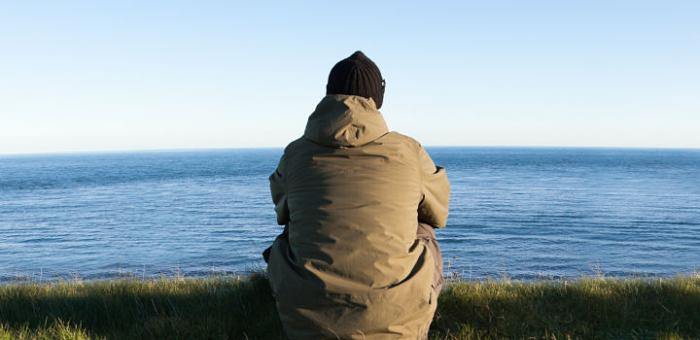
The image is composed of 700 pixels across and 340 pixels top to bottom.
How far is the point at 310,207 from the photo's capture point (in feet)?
9.91

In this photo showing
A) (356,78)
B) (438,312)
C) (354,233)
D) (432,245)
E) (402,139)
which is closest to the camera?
(354,233)

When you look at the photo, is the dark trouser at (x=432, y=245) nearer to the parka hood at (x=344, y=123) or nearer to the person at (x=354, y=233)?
the person at (x=354, y=233)

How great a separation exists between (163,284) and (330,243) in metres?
3.89

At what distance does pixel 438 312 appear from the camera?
462 centimetres

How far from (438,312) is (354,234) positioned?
6.90ft

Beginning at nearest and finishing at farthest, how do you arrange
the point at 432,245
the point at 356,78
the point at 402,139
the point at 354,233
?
the point at 354,233 < the point at 402,139 < the point at 356,78 < the point at 432,245

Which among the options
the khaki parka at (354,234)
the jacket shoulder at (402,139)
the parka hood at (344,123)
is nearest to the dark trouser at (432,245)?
the khaki parka at (354,234)

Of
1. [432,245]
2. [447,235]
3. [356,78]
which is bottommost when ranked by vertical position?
[447,235]

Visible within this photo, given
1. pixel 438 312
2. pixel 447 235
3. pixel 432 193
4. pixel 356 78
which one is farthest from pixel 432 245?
pixel 447 235

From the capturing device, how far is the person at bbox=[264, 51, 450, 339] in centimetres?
291

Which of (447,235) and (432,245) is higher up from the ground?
(432,245)

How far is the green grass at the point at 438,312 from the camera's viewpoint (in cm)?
423

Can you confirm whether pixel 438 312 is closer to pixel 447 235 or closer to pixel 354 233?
pixel 354 233

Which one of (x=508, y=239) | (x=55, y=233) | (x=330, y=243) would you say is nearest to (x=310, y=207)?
(x=330, y=243)
